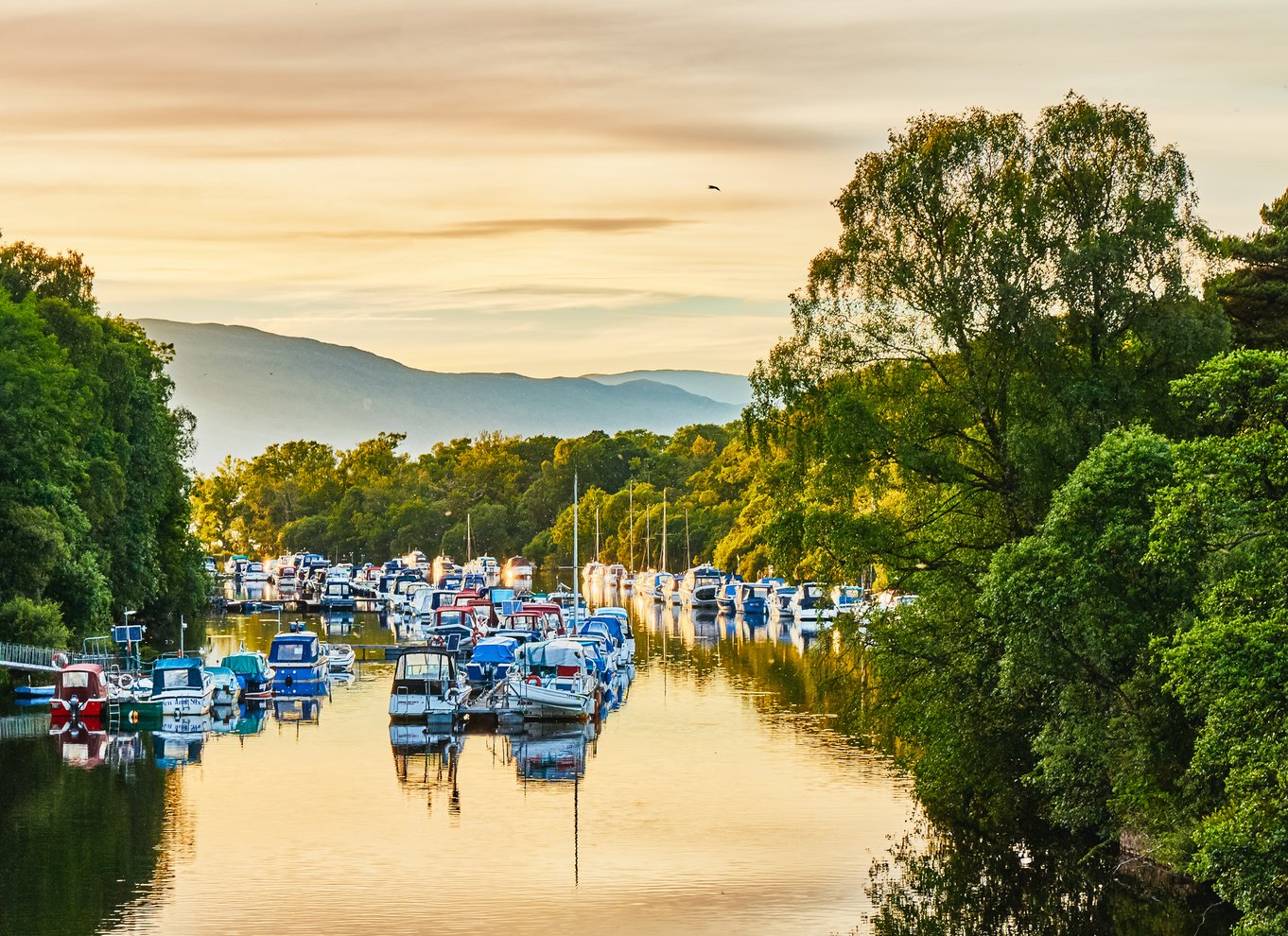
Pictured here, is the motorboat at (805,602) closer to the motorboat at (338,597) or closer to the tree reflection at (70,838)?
the motorboat at (338,597)

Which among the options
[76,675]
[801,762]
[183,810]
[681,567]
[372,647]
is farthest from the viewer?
[681,567]

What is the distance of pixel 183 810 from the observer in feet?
137

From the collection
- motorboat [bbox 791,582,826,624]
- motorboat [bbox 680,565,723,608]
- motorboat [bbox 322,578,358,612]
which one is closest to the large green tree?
motorboat [bbox 791,582,826,624]

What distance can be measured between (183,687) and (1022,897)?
32.7 m

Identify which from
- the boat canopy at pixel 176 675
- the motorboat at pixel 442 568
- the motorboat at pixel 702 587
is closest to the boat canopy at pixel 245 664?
the boat canopy at pixel 176 675

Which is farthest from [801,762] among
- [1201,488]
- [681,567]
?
[681,567]

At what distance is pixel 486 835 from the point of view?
39438mm

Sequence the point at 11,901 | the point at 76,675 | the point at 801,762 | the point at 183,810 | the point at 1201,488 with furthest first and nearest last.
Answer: the point at 76,675, the point at 801,762, the point at 183,810, the point at 11,901, the point at 1201,488

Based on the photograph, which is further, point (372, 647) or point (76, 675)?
point (372, 647)

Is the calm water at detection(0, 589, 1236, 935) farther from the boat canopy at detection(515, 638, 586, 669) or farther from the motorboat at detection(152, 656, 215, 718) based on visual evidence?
the boat canopy at detection(515, 638, 586, 669)

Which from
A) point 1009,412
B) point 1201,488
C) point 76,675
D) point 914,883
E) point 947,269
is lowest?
point 914,883

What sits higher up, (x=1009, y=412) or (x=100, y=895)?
(x=1009, y=412)

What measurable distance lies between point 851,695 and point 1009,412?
7398 mm

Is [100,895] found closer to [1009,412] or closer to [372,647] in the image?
[1009,412]
